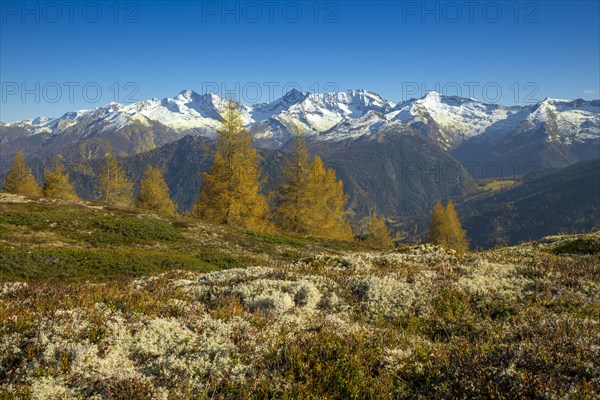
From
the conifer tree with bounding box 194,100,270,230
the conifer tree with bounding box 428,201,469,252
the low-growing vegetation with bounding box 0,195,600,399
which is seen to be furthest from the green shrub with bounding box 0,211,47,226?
the conifer tree with bounding box 428,201,469,252

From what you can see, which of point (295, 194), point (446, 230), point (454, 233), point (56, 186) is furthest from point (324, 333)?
point (56, 186)

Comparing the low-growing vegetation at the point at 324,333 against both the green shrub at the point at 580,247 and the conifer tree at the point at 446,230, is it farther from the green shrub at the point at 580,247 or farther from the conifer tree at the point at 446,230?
the conifer tree at the point at 446,230

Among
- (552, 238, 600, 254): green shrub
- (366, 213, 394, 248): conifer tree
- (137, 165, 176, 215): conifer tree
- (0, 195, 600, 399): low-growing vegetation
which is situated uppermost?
(137, 165, 176, 215): conifer tree

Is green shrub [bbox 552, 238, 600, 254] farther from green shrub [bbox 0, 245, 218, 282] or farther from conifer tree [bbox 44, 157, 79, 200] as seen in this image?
conifer tree [bbox 44, 157, 79, 200]

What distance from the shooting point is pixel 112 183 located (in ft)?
253

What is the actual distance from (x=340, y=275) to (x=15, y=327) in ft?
26.2

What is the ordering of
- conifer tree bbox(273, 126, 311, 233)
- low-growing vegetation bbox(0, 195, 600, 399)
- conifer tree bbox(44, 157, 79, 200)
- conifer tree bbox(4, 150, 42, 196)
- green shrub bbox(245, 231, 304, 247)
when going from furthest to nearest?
conifer tree bbox(4, 150, 42, 196) → conifer tree bbox(44, 157, 79, 200) → conifer tree bbox(273, 126, 311, 233) → green shrub bbox(245, 231, 304, 247) → low-growing vegetation bbox(0, 195, 600, 399)

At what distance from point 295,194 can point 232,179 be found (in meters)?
11.9

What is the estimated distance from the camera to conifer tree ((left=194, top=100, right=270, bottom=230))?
4775 cm

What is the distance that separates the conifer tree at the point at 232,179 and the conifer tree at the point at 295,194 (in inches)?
287

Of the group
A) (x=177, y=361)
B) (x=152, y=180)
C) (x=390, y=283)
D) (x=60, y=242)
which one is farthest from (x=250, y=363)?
→ (x=152, y=180)

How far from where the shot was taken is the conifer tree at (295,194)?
184 ft

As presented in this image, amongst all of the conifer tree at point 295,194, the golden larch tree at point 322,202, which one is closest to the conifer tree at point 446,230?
the golden larch tree at point 322,202

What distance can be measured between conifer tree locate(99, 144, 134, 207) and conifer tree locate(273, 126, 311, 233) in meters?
38.4
